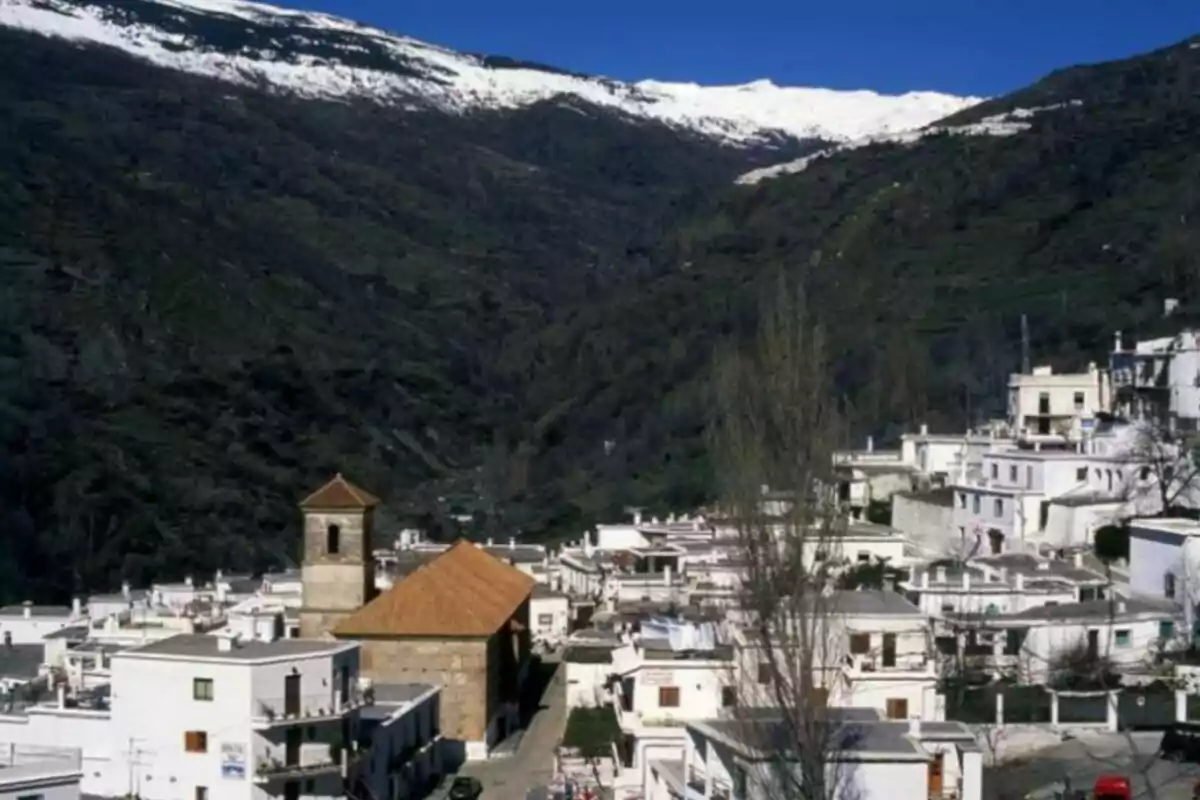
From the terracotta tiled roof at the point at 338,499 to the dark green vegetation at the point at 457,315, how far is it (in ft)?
73.7

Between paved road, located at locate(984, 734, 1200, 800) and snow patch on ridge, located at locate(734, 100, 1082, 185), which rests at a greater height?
snow patch on ridge, located at locate(734, 100, 1082, 185)

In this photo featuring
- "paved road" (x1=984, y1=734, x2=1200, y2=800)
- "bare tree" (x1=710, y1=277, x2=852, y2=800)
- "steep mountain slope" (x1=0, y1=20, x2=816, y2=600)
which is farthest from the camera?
"steep mountain slope" (x1=0, y1=20, x2=816, y2=600)

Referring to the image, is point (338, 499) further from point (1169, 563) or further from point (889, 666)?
point (1169, 563)

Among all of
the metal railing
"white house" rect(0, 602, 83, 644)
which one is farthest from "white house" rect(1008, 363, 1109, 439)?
the metal railing

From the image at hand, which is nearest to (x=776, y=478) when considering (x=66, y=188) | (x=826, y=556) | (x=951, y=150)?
(x=826, y=556)

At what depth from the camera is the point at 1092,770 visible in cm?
1819

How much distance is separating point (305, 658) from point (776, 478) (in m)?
6.48

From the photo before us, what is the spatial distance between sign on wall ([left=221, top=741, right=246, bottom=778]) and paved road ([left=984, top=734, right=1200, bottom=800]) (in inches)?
299

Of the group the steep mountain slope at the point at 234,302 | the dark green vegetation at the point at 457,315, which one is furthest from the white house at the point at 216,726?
the steep mountain slope at the point at 234,302

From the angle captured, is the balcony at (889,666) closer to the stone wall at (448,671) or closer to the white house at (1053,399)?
the stone wall at (448,671)

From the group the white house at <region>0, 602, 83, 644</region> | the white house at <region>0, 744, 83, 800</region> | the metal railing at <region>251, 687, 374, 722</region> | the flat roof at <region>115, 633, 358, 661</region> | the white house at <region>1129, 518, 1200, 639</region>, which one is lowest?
the white house at <region>0, 602, 83, 644</region>

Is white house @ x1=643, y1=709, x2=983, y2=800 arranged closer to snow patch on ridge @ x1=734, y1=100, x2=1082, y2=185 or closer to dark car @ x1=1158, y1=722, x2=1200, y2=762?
dark car @ x1=1158, y1=722, x2=1200, y2=762

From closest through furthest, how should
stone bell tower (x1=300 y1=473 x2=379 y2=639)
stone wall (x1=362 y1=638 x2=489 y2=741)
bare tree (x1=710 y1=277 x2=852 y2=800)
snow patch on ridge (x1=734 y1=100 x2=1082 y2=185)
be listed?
bare tree (x1=710 y1=277 x2=852 y2=800) → stone wall (x1=362 y1=638 x2=489 y2=741) → stone bell tower (x1=300 y1=473 x2=379 y2=639) → snow patch on ridge (x1=734 y1=100 x2=1082 y2=185)

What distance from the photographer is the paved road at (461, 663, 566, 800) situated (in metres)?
22.1
